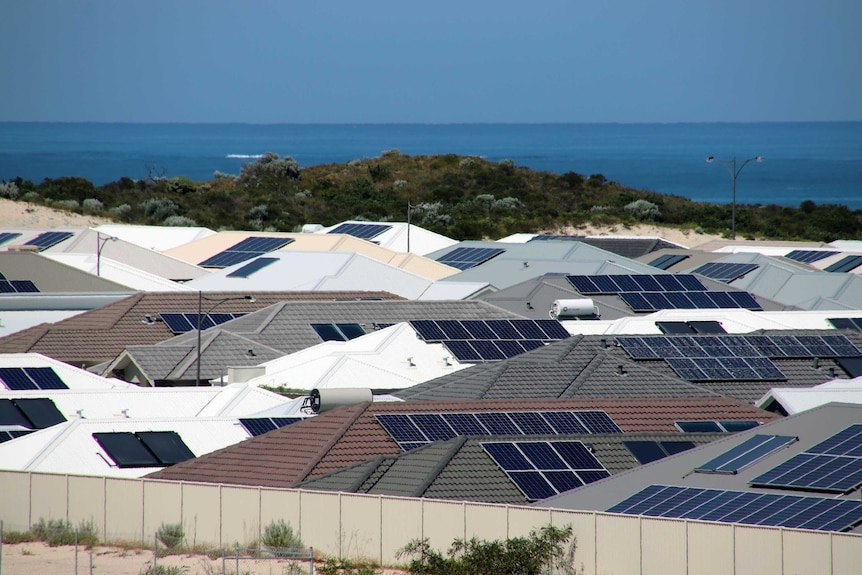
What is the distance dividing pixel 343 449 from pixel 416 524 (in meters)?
5.51

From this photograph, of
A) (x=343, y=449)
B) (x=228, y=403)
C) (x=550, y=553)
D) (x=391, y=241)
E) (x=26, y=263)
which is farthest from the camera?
(x=391, y=241)

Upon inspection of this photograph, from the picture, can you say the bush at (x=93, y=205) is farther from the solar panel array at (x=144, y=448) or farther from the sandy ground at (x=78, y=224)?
the solar panel array at (x=144, y=448)

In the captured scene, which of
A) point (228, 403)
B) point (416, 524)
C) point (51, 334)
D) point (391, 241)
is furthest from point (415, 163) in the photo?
point (416, 524)

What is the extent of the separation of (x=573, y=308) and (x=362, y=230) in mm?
38210

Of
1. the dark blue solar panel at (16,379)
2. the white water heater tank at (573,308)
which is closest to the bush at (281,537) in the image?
the dark blue solar panel at (16,379)

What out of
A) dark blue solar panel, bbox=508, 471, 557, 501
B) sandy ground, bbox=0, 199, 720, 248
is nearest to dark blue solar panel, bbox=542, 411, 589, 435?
dark blue solar panel, bbox=508, 471, 557, 501

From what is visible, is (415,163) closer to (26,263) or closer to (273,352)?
(26,263)

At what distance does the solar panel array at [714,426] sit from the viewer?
1414 inches

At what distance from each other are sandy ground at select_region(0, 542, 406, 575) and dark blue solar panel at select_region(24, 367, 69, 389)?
13151 mm

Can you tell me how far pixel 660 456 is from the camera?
33.0 m

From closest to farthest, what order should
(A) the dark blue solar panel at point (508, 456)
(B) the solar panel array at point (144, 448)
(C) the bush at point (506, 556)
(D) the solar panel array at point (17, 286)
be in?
(C) the bush at point (506, 556) → (A) the dark blue solar panel at point (508, 456) → (B) the solar panel array at point (144, 448) → (D) the solar panel array at point (17, 286)

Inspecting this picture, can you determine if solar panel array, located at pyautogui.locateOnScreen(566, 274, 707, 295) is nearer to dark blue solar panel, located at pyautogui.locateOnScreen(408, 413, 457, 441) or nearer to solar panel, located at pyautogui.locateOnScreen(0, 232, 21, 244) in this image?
dark blue solar panel, located at pyautogui.locateOnScreen(408, 413, 457, 441)

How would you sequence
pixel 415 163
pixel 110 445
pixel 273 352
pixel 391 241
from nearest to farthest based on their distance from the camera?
1. pixel 110 445
2. pixel 273 352
3. pixel 391 241
4. pixel 415 163

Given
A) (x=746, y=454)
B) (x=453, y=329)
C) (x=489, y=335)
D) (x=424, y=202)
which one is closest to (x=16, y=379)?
(x=453, y=329)
